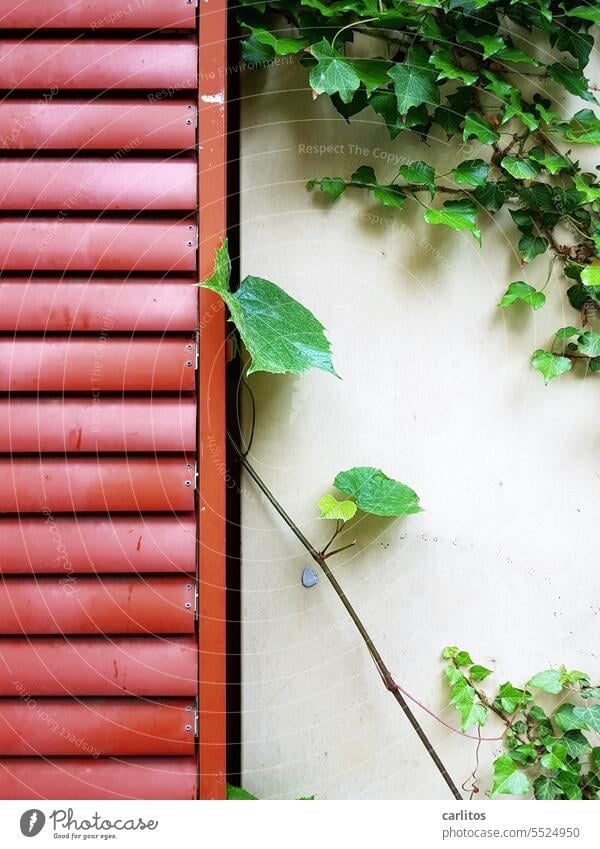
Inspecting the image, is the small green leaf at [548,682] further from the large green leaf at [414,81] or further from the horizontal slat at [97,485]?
the large green leaf at [414,81]

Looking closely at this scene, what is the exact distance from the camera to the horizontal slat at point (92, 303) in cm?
107

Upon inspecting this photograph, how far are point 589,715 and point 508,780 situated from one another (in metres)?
0.20

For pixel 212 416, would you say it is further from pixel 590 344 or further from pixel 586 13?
pixel 586 13

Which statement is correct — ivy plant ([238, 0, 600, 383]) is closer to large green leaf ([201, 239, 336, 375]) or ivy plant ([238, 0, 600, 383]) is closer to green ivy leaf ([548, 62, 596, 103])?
green ivy leaf ([548, 62, 596, 103])

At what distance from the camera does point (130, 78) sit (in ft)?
3.51

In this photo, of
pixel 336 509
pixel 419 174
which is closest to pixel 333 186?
pixel 419 174

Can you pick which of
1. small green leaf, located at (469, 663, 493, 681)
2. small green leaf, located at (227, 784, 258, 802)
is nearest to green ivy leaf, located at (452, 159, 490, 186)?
small green leaf, located at (469, 663, 493, 681)

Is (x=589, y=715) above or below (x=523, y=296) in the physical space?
below

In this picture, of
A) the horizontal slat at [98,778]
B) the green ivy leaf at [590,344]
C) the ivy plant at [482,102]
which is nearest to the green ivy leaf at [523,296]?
the ivy plant at [482,102]

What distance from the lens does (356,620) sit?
1.26m

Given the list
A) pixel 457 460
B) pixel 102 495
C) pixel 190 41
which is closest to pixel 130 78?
pixel 190 41

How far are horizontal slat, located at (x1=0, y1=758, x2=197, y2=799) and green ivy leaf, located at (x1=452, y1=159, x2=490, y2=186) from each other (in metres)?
1.17

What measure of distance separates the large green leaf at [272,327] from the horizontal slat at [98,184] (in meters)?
0.13

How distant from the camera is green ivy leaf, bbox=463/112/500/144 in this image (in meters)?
1.21
